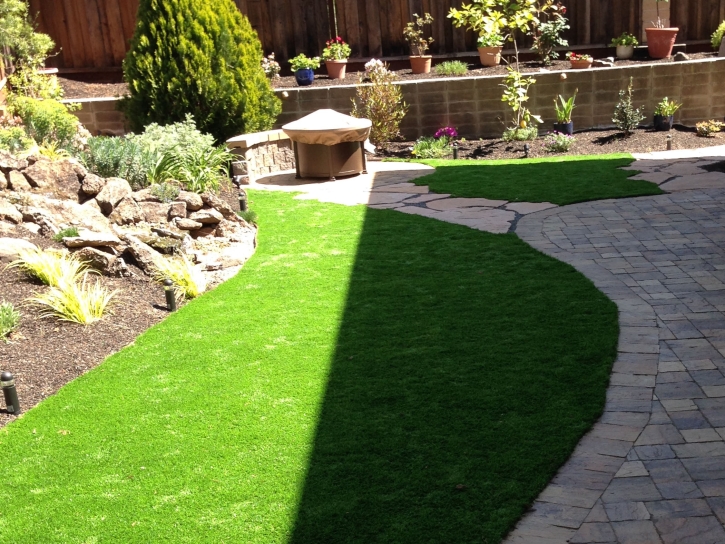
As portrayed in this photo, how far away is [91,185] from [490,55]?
8.39 metres

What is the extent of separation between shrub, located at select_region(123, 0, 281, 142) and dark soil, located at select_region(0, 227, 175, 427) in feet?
15.6

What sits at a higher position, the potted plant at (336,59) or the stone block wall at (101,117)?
the potted plant at (336,59)

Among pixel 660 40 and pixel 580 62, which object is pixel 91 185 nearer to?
pixel 580 62

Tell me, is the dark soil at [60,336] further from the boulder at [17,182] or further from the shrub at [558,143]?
the shrub at [558,143]

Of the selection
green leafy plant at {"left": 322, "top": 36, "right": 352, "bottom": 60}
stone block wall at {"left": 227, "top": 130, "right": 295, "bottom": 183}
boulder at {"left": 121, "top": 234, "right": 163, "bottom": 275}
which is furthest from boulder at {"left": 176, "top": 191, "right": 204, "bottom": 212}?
green leafy plant at {"left": 322, "top": 36, "right": 352, "bottom": 60}

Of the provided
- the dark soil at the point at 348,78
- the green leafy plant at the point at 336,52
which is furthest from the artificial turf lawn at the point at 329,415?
the green leafy plant at the point at 336,52

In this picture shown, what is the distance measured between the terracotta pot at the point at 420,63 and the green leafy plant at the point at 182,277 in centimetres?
818

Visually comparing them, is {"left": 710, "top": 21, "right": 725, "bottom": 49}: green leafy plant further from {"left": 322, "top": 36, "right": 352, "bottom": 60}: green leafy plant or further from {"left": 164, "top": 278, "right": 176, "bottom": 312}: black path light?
{"left": 164, "top": 278, "right": 176, "bottom": 312}: black path light

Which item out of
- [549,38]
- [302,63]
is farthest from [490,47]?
[302,63]

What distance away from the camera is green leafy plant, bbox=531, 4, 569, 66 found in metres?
13.8

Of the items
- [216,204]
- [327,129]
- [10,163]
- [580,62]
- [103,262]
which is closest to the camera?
[103,262]

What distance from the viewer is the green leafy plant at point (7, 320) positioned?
205 inches

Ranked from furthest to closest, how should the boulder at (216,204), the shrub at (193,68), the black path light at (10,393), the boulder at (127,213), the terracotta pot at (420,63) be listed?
the terracotta pot at (420,63)
the shrub at (193,68)
the boulder at (216,204)
the boulder at (127,213)
the black path light at (10,393)

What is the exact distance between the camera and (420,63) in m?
13.6
